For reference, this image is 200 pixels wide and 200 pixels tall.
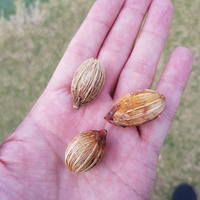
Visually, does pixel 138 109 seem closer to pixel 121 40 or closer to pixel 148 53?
pixel 148 53

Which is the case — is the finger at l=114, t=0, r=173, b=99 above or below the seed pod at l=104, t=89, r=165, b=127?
above

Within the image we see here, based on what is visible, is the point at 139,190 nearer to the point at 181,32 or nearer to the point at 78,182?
the point at 78,182

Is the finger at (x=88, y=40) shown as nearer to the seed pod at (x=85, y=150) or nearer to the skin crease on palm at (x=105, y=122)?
the skin crease on palm at (x=105, y=122)

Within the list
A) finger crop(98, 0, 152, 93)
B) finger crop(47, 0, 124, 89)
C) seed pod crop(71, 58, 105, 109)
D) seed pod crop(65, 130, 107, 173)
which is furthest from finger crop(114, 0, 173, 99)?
seed pod crop(65, 130, 107, 173)

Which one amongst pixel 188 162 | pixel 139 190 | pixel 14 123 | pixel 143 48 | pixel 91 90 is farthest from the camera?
pixel 14 123

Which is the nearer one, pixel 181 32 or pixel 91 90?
pixel 91 90

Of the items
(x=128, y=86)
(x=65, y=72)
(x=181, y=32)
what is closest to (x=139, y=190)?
(x=128, y=86)

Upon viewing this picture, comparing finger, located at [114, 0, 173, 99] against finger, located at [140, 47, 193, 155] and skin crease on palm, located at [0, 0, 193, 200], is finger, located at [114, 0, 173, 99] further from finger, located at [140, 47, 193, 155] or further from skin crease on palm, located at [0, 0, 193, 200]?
finger, located at [140, 47, 193, 155]
